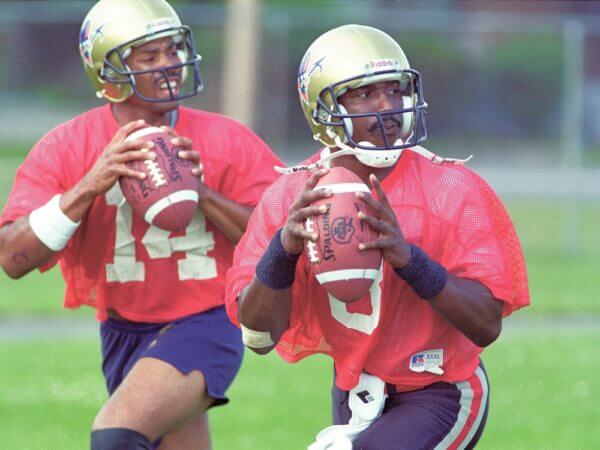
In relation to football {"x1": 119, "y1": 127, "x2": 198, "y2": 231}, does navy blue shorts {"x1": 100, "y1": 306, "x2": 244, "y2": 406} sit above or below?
below

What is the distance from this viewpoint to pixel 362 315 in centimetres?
444

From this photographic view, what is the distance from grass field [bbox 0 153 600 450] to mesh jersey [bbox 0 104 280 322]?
6.43 feet

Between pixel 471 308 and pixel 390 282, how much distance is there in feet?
1.22

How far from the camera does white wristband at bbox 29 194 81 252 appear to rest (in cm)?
506

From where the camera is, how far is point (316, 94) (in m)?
4.57

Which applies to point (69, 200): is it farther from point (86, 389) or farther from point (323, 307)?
point (86, 389)

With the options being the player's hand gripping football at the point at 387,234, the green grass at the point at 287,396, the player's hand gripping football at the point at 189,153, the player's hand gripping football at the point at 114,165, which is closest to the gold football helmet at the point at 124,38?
the player's hand gripping football at the point at 189,153

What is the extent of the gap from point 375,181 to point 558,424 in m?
4.08

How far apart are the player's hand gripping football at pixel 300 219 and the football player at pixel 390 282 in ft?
0.55

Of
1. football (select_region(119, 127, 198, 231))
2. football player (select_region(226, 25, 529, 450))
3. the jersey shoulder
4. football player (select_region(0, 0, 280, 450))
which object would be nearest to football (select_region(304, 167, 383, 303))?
football player (select_region(226, 25, 529, 450))

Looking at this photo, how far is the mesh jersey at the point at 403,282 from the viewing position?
4.34m

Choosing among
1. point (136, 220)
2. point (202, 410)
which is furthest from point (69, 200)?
point (202, 410)

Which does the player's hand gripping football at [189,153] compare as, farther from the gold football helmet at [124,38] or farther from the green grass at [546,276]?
the green grass at [546,276]

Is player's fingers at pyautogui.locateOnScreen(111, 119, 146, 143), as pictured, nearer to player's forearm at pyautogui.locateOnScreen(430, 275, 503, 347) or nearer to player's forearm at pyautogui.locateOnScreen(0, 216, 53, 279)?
player's forearm at pyautogui.locateOnScreen(0, 216, 53, 279)
